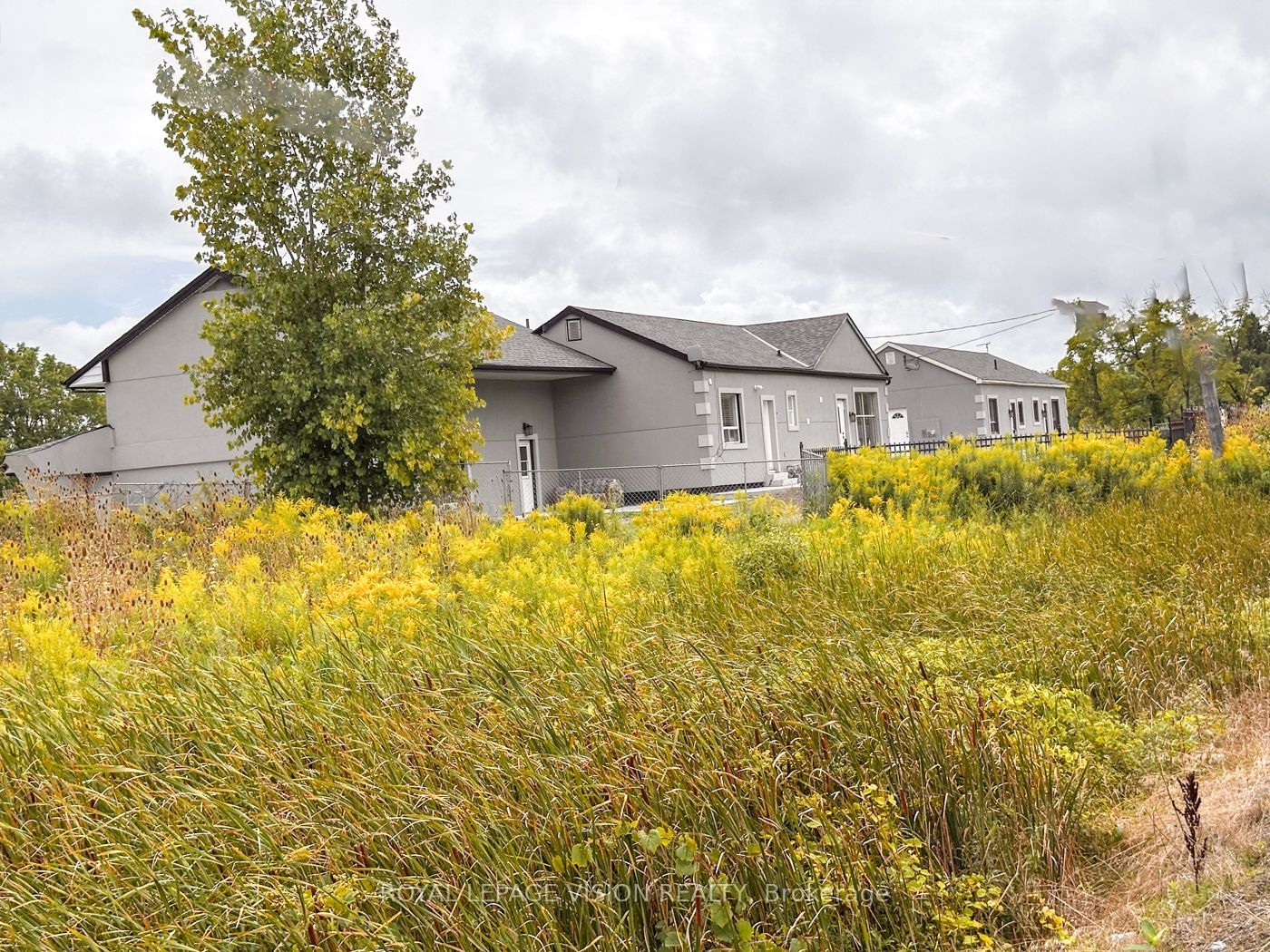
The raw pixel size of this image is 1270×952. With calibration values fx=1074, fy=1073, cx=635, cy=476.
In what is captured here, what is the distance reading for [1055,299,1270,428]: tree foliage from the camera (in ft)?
134

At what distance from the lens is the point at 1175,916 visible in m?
3.11

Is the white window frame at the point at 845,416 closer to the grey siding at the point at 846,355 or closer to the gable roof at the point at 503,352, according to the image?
the grey siding at the point at 846,355

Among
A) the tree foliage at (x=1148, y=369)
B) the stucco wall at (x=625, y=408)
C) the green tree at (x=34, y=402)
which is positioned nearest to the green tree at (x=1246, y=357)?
the tree foliage at (x=1148, y=369)

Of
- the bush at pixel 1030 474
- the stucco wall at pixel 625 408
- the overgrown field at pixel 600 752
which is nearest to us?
the overgrown field at pixel 600 752

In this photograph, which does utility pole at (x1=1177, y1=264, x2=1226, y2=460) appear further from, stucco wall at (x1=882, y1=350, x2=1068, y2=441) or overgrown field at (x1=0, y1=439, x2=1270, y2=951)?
stucco wall at (x1=882, y1=350, x2=1068, y2=441)

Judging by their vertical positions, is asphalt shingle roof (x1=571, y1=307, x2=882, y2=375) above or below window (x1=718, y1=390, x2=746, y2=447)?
above

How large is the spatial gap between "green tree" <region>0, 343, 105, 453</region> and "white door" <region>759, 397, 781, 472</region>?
130 feet

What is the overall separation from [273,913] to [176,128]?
14462 mm

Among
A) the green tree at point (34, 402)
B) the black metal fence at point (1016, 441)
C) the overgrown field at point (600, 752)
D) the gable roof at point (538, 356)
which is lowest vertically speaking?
the overgrown field at point (600, 752)

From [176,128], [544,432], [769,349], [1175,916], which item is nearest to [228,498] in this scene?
[176,128]

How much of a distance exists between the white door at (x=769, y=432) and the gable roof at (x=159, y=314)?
46.7ft

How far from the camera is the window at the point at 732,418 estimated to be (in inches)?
1113

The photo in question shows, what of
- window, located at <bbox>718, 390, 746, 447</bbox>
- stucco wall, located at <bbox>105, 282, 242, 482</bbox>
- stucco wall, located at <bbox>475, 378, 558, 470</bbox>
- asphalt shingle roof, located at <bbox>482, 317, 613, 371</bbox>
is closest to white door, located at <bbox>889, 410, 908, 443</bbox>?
window, located at <bbox>718, 390, 746, 447</bbox>

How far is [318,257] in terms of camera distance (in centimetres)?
1515
